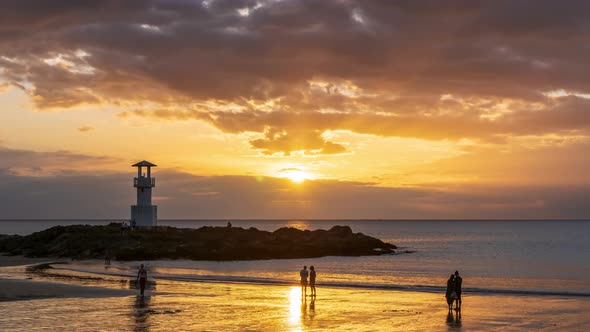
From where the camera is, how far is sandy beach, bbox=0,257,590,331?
77.6 feet

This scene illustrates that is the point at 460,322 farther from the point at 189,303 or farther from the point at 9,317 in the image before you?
the point at 9,317

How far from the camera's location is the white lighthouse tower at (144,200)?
75.3m

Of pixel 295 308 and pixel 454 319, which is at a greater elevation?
pixel 295 308

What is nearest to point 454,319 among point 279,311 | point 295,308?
point 295,308

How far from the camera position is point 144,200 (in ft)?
251

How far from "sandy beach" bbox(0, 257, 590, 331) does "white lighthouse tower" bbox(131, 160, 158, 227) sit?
37.3 metres

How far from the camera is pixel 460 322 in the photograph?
25.4 metres

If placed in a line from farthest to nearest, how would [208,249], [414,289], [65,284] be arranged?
1. [208,249]
2. [414,289]
3. [65,284]

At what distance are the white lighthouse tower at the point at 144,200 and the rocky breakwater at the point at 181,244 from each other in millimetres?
1745

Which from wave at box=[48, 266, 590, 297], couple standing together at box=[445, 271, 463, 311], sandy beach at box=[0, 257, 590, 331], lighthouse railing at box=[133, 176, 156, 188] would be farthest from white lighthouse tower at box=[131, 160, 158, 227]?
couple standing together at box=[445, 271, 463, 311]

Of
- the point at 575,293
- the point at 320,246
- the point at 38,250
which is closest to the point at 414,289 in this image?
the point at 575,293

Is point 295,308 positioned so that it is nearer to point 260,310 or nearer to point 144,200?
point 260,310

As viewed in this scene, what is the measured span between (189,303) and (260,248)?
A: 148 ft

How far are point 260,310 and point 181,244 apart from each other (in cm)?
4552
